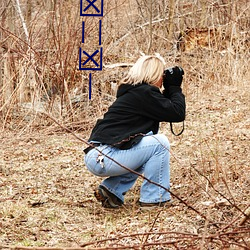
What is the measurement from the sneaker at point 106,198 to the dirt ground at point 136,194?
0.06 metres

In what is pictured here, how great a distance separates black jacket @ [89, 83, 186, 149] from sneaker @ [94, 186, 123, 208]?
1.35 ft

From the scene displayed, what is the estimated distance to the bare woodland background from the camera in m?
4.09

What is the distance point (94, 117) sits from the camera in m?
8.05

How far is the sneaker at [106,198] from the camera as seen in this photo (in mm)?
4578

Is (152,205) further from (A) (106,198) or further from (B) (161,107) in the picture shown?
(B) (161,107)

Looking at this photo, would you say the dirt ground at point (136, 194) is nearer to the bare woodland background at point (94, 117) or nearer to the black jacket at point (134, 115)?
the bare woodland background at point (94, 117)

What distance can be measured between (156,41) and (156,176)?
6.32 m

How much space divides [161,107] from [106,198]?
84cm

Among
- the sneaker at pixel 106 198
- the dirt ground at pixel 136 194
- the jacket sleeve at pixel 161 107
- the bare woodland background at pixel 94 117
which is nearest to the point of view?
the dirt ground at pixel 136 194
